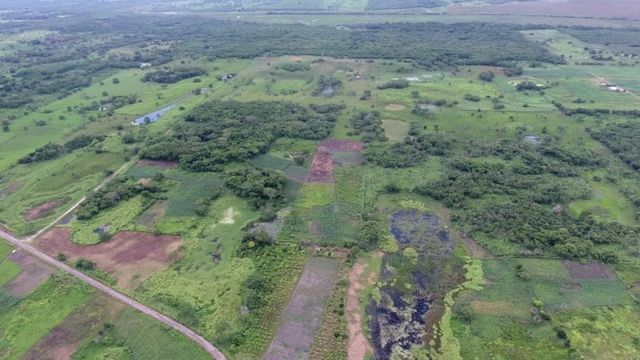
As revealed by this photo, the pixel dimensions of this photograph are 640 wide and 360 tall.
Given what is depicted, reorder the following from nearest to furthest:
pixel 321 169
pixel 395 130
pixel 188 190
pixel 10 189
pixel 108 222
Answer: pixel 108 222 < pixel 188 190 < pixel 10 189 < pixel 321 169 < pixel 395 130

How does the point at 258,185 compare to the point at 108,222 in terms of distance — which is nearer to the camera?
the point at 108,222

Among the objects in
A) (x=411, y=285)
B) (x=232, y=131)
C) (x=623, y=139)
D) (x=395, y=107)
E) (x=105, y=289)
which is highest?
(x=395, y=107)

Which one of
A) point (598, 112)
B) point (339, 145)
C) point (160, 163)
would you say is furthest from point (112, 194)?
point (598, 112)

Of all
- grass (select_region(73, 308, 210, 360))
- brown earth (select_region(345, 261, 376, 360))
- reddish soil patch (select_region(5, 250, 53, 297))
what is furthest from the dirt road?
brown earth (select_region(345, 261, 376, 360))

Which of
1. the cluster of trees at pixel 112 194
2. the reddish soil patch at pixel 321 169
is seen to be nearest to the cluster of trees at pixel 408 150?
the reddish soil patch at pixel 321 169

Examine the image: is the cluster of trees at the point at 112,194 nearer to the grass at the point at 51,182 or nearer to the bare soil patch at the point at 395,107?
the grass at the point at 51,182

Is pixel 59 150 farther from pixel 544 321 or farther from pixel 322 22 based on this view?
pixel 322 22

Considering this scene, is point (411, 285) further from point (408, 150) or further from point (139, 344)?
point (408, 150)

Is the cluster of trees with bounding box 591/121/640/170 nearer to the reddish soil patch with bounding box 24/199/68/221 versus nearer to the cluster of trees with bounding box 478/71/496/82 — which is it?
the cluster of trees with bounding box 478/71/496/82
